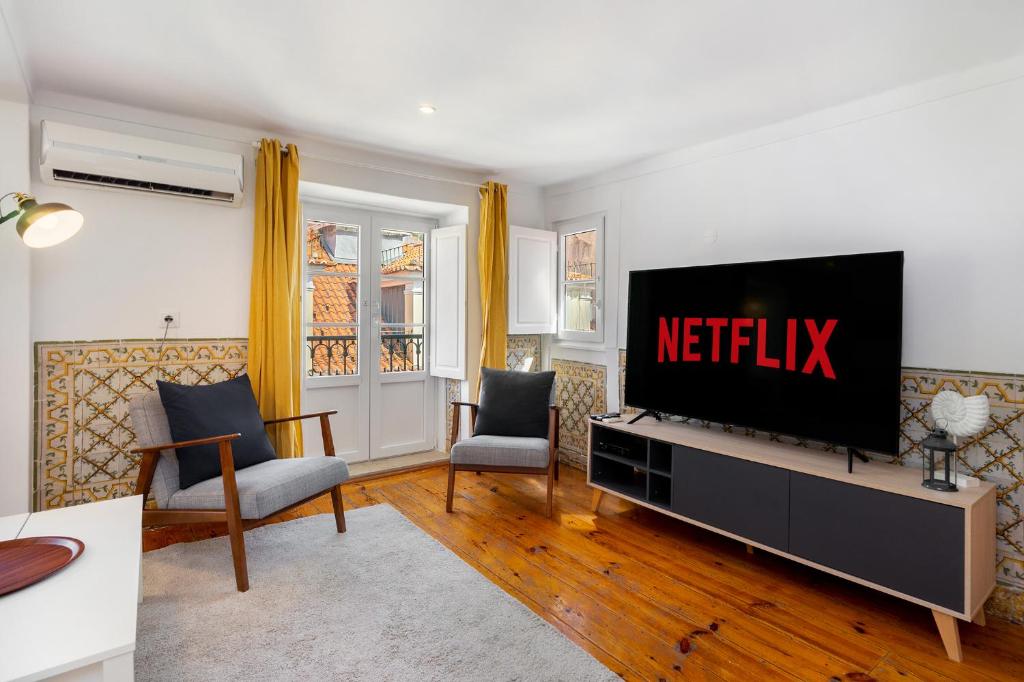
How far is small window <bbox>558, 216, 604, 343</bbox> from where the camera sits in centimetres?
434

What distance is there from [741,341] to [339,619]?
7.99 ft

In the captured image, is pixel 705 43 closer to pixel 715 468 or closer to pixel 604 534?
pixel 715 468

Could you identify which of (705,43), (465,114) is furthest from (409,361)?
(705,43)

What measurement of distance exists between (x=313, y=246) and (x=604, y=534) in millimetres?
2957

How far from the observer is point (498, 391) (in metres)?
3.84

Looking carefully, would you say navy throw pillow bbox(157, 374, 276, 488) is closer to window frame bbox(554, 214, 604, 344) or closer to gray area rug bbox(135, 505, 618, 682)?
gray area rug bbox(135, 505, 618, 682)

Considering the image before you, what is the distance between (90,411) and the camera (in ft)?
9.80

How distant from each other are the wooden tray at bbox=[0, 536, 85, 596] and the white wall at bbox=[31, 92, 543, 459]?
1503mm

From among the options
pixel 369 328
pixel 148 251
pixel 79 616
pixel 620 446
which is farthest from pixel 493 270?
pixel 79 616

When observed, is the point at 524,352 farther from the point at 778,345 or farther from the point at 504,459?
the point at 778,345

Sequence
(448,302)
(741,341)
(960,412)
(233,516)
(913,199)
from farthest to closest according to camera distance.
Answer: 1. (448,302)
2. (741,341)
3. (913,199)
4. (233,516)
5. (960,412)

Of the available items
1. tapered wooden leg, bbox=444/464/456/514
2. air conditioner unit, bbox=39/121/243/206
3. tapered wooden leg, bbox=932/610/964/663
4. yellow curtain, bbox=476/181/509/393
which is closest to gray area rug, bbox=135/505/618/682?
tapered wooden leg, bbox=444/464/456/514

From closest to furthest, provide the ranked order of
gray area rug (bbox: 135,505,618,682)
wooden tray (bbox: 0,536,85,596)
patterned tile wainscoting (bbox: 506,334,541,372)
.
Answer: wooden tray (bbox: 0,536,85,596) < gray area rug (bbox: 135,505,618,682) < patterned tile wainscoting (bbox: 506,334,541,372)

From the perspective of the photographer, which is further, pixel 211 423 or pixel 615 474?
pixel 615 474
